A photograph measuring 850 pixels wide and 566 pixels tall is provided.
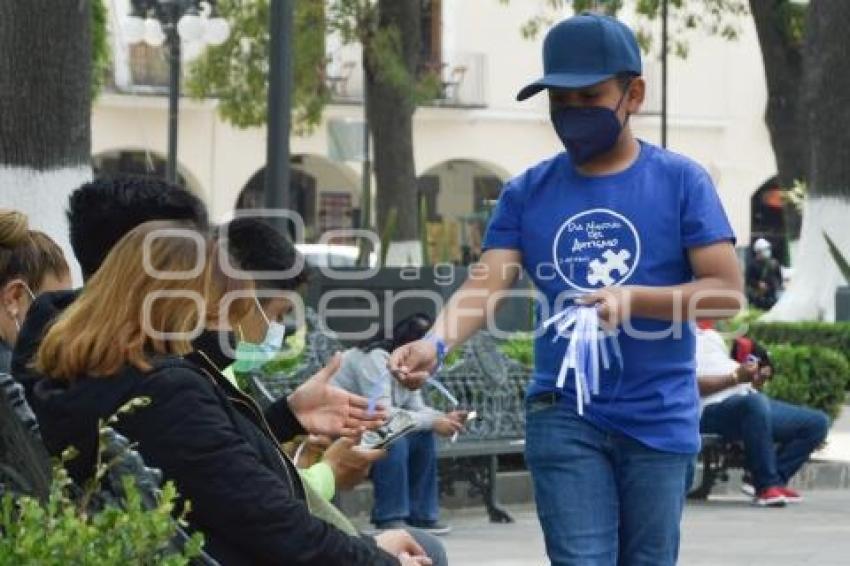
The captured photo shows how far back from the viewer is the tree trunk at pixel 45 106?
11648mm

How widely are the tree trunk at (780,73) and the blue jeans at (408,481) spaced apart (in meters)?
15.1

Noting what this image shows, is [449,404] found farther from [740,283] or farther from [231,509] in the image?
[231,509]

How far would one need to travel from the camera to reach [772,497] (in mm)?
13438

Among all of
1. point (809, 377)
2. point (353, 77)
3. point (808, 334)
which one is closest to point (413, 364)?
point (809, 377)

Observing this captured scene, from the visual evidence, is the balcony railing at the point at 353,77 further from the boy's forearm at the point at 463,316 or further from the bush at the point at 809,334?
the boy's forearm at the point at 463,316

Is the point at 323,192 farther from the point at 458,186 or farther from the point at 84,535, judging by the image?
the point at 84,535

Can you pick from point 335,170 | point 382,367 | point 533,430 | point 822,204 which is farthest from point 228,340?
point 335,170

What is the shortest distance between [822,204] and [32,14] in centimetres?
1085

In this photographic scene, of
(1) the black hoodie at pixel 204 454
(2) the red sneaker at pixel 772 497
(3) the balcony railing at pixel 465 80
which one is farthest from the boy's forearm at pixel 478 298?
(3) the balcony railing at pixel 465 80

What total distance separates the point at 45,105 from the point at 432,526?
2748 millimetres

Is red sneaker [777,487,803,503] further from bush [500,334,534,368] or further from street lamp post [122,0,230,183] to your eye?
street lamp post [122,0,230,183]

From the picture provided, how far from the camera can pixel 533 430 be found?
6359 millimetres

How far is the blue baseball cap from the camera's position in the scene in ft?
20.6

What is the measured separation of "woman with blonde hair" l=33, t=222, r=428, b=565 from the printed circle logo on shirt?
129cm
